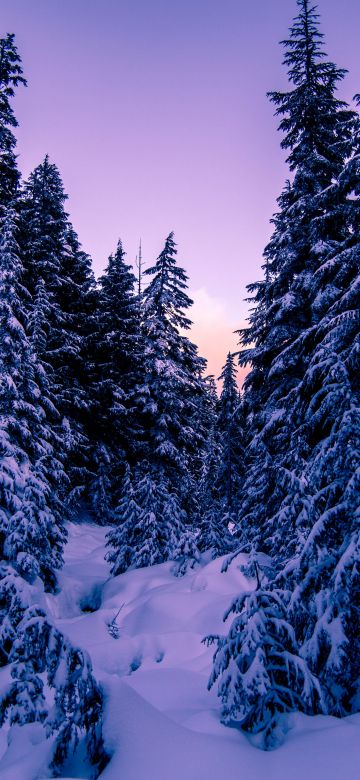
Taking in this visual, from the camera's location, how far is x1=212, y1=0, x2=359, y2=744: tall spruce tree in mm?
5391

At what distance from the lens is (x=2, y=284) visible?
13.1m

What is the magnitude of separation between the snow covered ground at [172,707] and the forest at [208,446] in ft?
0.63

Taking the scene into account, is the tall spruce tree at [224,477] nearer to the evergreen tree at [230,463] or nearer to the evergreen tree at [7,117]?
the evergreen tree at [230,463]

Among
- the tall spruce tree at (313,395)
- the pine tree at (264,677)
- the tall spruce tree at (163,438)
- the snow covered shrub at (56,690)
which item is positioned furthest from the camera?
the tall spruce tree at (163,438)

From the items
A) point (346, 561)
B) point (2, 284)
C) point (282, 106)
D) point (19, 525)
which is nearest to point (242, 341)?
point (282, 106)

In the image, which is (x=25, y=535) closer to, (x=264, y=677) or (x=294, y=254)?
(x=264, y=677)

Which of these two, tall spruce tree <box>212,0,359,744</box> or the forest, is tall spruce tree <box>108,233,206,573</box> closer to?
the forest

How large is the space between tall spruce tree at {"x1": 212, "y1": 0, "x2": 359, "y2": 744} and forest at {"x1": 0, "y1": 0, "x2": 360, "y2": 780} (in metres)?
Result: 0.04

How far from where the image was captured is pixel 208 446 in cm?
2606

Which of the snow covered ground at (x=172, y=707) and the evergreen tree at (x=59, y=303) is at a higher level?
the evergreen tree at (x=59, y=303)

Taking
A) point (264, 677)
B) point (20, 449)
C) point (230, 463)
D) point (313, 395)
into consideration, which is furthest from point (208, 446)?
point (264, 677)

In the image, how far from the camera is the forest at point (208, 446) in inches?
179

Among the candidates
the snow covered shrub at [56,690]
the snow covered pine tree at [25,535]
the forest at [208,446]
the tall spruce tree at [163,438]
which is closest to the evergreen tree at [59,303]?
the forest at [208,446]

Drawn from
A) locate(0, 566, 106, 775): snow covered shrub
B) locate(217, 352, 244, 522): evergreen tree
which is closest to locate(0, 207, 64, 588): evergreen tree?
locate(0, 566, 106, 775): snow covered shrub
